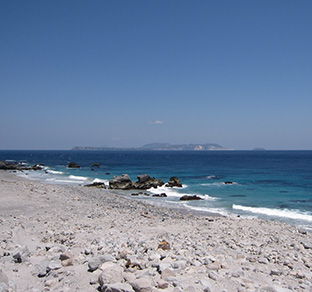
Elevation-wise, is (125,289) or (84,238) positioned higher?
(125,289)

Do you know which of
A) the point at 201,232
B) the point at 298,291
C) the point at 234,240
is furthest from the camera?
the point at 201,232

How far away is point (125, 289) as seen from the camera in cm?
500

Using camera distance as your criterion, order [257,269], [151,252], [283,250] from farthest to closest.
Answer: [283,250] → [151,252] → [257,269]

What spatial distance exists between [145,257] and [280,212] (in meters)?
17.5

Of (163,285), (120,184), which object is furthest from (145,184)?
(163,285)

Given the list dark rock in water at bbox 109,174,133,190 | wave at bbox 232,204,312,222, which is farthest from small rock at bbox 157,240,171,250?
dark rock in water at bbox 109,174,133,190

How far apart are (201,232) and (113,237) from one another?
14.1 feet

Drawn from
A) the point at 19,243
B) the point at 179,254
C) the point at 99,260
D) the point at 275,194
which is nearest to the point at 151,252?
the point at 179,254

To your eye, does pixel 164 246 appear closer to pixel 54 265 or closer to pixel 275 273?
pixel 275 273

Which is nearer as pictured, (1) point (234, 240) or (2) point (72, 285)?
(2) point (72, 285)

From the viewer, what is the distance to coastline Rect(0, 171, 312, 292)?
595 centimetres

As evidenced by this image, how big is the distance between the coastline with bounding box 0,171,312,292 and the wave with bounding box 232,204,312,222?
24.2 ft

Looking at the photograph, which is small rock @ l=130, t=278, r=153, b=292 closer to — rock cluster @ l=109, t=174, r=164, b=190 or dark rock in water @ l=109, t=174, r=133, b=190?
rock cluster @ l=109, t=174, r=164, b=190

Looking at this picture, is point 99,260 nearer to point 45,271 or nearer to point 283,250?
point 45,271
